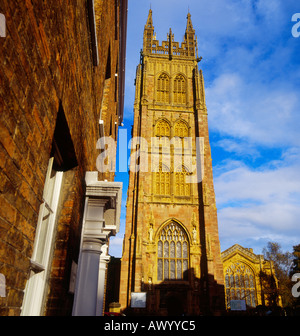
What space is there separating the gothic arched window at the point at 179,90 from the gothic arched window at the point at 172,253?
45.3 feet

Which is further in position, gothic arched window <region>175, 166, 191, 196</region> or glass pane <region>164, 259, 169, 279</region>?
gothic arched window <region>175, 166, 191, 196</region>

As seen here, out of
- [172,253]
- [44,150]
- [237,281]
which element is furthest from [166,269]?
[44,150]

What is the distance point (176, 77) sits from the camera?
3111 centimetres

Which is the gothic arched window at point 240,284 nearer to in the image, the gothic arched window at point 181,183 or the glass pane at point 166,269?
the glass pane at point 166,269

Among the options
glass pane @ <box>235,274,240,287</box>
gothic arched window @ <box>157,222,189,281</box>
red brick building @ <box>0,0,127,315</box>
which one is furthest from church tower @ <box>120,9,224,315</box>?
red brick building @ <box>0,0,127,315</box>

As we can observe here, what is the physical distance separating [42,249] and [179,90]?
97.3ft

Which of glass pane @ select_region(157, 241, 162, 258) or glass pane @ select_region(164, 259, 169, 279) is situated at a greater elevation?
glass pane @ select_region(157, 241, 162, 258)

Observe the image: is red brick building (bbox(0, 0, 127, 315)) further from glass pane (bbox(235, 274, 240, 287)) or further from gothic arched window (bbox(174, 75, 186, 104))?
glass pane (bbox(235, 274, 240, 287))

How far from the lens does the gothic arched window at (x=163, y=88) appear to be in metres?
29.8

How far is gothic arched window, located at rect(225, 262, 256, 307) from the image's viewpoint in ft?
96.3

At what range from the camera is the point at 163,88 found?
30.3 meters

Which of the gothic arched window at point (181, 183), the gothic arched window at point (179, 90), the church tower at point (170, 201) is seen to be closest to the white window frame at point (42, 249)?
the church tower at point (170, 201)

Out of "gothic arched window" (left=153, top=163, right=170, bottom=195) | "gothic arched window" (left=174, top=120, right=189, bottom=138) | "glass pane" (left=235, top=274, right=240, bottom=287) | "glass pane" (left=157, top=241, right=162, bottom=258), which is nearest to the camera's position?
"glass pane" (left=157, top=241, right=162, bottom=258)

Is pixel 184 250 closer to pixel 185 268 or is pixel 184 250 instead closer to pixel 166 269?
pixel 185 268
